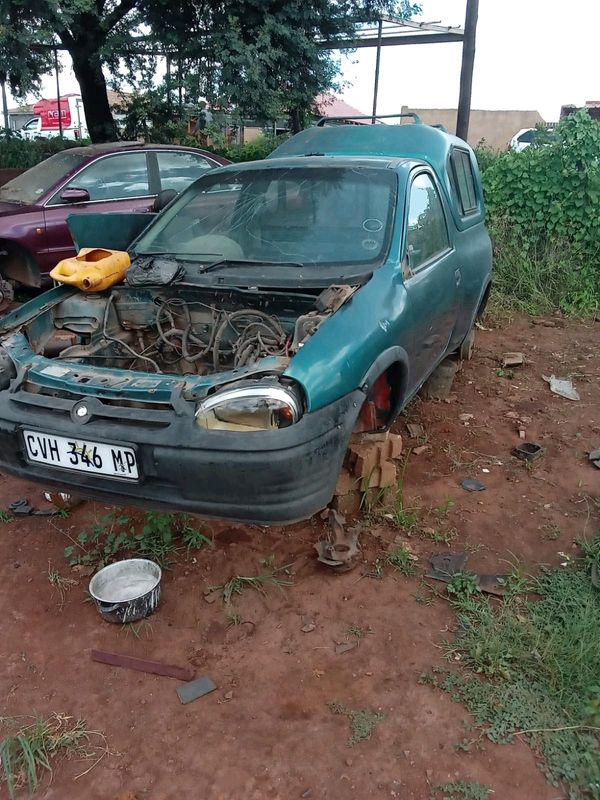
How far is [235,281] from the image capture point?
309 centimetres

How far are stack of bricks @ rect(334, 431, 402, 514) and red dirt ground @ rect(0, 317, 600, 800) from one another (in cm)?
16

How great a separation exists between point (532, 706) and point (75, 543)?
7.05 feet

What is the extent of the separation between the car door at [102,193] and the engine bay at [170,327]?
341 centimetres

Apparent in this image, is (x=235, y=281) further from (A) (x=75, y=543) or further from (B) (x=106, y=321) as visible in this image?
(A) (x=75, y=543)

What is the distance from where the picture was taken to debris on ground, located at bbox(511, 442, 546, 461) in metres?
3.85

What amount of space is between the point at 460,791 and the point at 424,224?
2.71 meters

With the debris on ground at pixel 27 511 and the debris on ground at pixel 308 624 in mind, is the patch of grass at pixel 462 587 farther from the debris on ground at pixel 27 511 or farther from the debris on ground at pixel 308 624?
the debris on ground at pixel 27 511

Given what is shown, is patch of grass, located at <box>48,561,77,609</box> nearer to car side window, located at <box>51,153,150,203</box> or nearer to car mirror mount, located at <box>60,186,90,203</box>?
car mirror mount, located at <box>60,186,90,203</box>

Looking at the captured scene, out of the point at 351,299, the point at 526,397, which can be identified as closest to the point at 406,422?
the point at 526,397

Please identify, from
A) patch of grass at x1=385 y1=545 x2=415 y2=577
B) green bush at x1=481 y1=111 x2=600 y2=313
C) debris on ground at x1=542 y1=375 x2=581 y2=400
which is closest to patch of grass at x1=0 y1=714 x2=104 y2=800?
patch of grass at x1=385 y1=545 x2=415 y2=577

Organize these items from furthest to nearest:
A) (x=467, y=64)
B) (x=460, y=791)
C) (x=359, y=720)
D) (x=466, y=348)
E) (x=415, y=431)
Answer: (x=467, y=64)
(x=466, y=348)
(x=415, y=431)
(x=359, y=720)
(x=460, y=791)

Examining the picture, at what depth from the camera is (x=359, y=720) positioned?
7.02 feet

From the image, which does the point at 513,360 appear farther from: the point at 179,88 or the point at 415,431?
the point at 179,88

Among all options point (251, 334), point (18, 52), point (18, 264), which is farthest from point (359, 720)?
point (18, 52)
